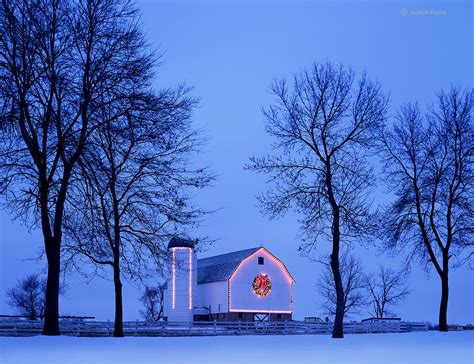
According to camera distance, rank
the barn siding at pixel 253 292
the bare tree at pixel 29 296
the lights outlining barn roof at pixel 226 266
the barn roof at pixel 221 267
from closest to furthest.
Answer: the barn siding at pixel 253 292, the lights outlining barn roof at pixel 226 266, the barn roof at pixel 221 267, the bare tree at pixel 29 296

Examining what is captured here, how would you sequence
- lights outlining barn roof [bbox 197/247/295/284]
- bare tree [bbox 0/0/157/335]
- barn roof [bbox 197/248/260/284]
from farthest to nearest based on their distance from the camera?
barn roof [bbox 197/248/260/284], lights outlining barn roof [bbox 197/247/295/284], bare tree [bbox 0/0/157/335]

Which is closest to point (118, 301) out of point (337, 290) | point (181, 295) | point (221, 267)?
point (337, 290)

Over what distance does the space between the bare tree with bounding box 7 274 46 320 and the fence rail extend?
160 feet

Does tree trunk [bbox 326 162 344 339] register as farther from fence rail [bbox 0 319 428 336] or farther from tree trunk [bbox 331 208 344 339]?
fence rail [bbox 0 319 428 336]

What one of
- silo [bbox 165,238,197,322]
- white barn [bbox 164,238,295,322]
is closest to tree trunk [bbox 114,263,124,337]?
white barn [bbox 164,238,295,322]

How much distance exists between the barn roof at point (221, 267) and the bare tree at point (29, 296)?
2997 centimetres

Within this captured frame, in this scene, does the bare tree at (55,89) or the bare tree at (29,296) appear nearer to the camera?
the bare tree at (55,89)

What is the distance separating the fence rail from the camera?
123ft

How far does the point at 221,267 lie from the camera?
67375mm

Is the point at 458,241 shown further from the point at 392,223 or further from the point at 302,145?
the point at 302,145

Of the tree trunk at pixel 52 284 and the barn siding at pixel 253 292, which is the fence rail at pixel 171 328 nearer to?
the tree trunk at pixel 52 284

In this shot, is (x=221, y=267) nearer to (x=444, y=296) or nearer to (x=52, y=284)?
(x=444, y=296)

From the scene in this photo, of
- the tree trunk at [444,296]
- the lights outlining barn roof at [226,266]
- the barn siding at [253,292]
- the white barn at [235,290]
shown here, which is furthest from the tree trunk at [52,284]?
the barn siding at [253,292]

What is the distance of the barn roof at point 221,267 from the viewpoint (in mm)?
64812
